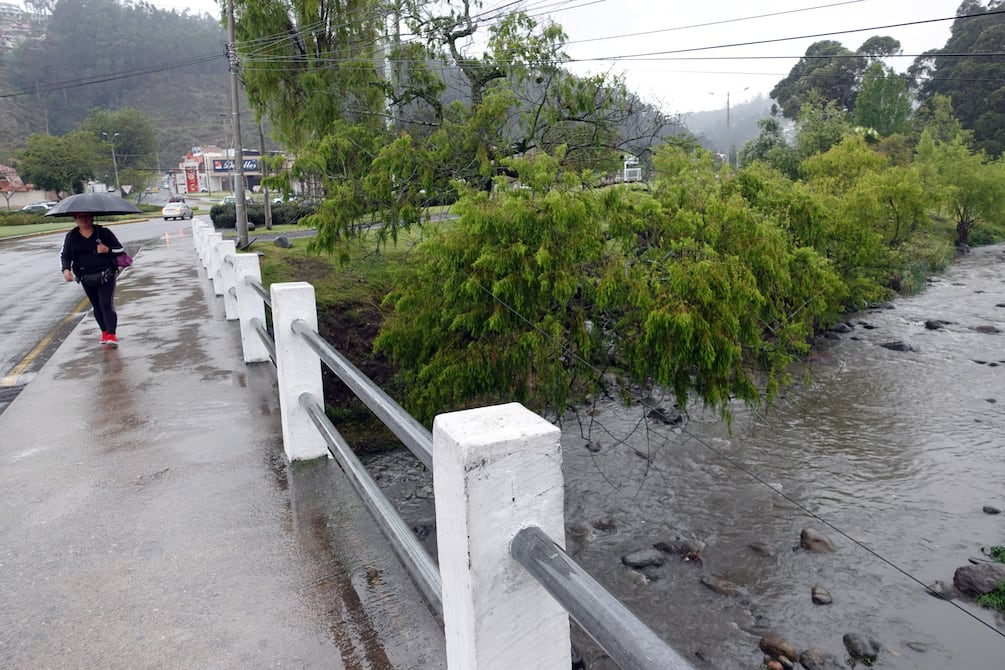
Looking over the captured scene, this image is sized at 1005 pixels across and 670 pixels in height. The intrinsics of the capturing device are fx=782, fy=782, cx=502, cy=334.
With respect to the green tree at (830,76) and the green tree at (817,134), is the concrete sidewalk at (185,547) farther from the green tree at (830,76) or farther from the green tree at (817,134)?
the green tree at (830,76)

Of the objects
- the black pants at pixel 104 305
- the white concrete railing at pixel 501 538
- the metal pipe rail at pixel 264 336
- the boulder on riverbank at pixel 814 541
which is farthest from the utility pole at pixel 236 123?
the white concrete railing at pixel 501 538

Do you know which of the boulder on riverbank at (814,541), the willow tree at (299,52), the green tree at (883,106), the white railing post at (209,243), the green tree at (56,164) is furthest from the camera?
the green tree at (56,164)

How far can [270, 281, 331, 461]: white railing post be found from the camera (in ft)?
14.1

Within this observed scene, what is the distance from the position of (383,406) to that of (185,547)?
5.53 ft

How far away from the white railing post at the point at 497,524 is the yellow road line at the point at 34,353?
739cm

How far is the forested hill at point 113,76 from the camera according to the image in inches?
4909

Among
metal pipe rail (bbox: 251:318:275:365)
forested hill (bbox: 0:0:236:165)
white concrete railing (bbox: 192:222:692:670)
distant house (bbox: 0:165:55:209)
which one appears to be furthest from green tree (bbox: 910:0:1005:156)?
forested hill (bbox: 0:0:236:165)

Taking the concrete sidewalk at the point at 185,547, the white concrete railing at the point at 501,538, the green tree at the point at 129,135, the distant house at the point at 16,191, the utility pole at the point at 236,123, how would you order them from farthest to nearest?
the green tree at the point at 129,135
the distant house at the point at 16,191
the utility pole at the point at 236,123
the concrete sidewalk at the point at 185,547
the white concrete railing at the point at 501,538

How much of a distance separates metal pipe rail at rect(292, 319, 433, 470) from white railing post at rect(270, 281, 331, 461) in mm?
225

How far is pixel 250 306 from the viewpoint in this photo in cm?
690

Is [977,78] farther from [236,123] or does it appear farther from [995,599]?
[995,599]

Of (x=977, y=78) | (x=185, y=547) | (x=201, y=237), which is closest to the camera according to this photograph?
(x=185, y=547)

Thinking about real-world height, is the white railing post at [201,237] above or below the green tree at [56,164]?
below

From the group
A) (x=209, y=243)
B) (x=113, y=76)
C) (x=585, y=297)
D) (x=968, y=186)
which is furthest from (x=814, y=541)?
(x=113, y=76)
